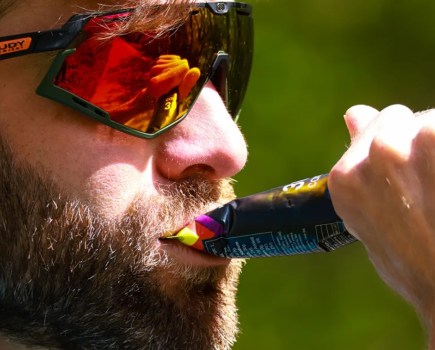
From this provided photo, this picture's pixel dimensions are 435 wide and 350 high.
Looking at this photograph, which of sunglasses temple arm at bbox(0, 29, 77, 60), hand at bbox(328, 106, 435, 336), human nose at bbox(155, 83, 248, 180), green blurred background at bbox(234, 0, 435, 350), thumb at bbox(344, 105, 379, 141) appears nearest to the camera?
hand at bbox(328, 106, 435, 336)

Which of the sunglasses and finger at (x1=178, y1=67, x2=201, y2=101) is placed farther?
finger at (x1=178, y1=67, x2=201, y2=101)

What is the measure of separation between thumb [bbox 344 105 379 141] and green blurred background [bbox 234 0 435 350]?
2437 millimetres

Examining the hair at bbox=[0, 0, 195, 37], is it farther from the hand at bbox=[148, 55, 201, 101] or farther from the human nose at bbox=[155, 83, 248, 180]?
Answer: the human nose at bbox=[155, 83, 248, 180]

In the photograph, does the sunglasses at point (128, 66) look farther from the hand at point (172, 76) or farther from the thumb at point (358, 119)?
the thumb at point (358, 119)

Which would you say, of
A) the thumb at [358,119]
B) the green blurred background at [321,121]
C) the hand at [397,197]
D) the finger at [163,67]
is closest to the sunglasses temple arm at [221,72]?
the finger at [163,67]

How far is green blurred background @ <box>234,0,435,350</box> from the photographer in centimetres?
462

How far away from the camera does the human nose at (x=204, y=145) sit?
8.11ft

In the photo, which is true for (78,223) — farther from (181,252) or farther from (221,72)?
(221,72)

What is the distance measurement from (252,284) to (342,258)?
1.37 ft

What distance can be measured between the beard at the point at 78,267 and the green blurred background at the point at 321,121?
218 cm

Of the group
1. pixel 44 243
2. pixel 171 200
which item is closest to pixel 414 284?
pixel 171 200

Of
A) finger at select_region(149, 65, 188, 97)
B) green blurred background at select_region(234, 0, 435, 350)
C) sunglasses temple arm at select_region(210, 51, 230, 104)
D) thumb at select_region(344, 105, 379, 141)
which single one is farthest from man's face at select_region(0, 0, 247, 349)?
green blurred background at select_region(234, 0, 435, 350)

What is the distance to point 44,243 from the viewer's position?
2.39 metres

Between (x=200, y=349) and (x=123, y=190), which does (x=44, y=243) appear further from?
(x=200, y=349)
